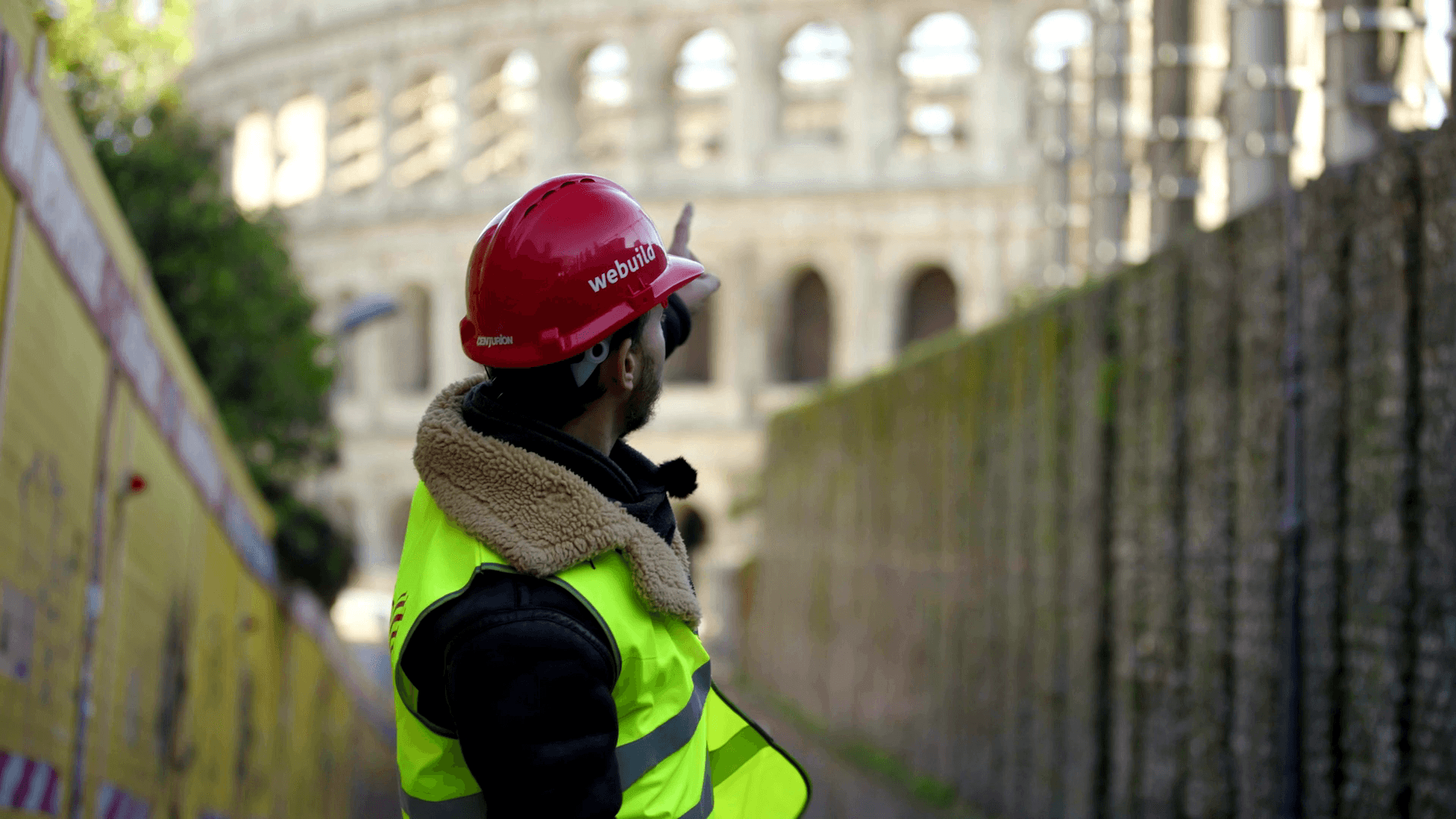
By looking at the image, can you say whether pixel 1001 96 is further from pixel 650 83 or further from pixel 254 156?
pixel 254 156

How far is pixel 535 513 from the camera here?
2072mm

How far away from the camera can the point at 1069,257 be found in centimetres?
2012

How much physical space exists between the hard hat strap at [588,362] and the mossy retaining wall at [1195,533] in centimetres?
362

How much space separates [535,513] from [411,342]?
4438 cm

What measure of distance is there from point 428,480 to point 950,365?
10.9 metres

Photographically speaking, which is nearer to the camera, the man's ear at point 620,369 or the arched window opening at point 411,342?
the man's ear at point 620,369

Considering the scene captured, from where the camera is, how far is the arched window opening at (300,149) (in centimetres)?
4662

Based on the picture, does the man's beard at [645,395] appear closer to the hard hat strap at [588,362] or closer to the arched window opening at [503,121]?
the hard hat strap at [588,362]

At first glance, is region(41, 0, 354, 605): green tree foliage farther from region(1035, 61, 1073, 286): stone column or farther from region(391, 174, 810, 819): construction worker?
region(391, 174, 810, 819): construction worker

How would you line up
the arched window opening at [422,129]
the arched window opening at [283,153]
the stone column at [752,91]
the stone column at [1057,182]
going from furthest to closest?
1. the arched window opening at [283,153]
2. the arched window opening at [422,129]
3. the stone column at [752,91]
4. the stone column at [1057,182]

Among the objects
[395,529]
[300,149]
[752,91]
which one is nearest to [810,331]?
[752,91]

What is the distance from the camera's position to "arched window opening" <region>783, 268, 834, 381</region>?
42.3 m

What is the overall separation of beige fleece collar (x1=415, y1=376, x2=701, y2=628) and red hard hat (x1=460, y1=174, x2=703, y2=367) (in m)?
0.14

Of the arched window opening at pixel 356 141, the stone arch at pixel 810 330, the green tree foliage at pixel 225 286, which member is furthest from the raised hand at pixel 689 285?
the arched window opening at pixel 356 141
